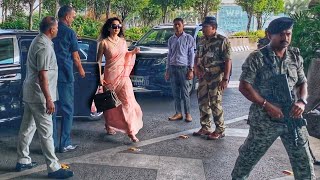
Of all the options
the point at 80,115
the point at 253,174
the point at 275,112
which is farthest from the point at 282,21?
the point at 80,115

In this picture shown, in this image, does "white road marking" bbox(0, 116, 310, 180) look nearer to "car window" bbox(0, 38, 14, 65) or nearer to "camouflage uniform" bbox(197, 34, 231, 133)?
"camouflage uniform" bbox(197, 34, 231, 133)

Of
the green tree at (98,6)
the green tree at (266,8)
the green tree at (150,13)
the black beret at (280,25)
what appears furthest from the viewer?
the green tree at (266,8)

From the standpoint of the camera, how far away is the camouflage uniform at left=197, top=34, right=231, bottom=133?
669 cm

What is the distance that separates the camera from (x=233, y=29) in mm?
45625

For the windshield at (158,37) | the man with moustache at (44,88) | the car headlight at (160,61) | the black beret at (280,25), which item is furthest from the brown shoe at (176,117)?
the black beret at (280,25)

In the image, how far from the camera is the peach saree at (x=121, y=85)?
655cm

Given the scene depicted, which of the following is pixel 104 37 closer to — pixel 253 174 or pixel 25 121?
pixel 25 121

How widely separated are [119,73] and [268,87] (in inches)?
117

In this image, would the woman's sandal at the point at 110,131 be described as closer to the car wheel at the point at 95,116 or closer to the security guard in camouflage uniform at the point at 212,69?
the car wheel at the point at 95,116

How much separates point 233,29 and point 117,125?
131 ft

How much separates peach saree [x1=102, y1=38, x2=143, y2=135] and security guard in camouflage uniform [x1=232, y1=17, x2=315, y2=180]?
2847 mm

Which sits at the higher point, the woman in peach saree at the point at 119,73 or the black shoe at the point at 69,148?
the woman in peach saree at the point at 119,73

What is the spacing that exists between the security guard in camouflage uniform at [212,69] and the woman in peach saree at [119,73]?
0.97 m

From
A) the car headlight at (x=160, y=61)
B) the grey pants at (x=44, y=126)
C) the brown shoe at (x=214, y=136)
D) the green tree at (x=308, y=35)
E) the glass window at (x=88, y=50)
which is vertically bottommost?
the brown shoe at (x=214, y=136)
